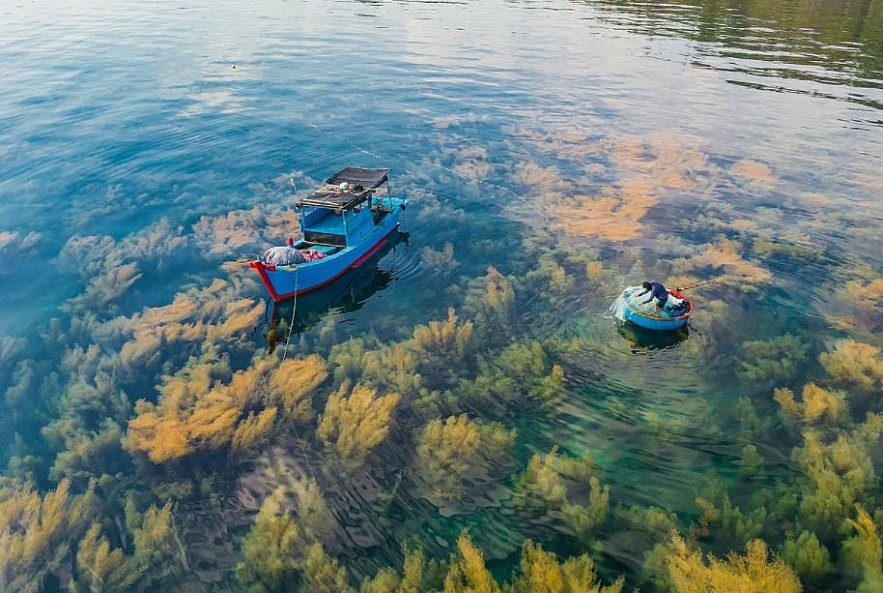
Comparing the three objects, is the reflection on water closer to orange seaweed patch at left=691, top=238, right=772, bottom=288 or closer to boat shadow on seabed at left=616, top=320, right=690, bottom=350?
orange seaweed patch at left=691, top=238, right=772, bottom=288

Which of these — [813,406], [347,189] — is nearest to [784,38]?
[813,406]

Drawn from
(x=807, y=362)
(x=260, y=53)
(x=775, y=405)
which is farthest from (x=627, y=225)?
(x=260, y=53)

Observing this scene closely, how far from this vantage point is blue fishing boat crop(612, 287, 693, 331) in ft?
56.9

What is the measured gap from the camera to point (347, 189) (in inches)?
863

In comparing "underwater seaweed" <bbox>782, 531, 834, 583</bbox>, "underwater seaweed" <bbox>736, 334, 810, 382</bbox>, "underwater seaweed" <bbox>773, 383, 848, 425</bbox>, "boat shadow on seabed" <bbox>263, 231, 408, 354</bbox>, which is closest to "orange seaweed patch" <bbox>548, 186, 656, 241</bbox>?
"underwater seaweed" <bbox>736, 334, 810, 382</bbox>

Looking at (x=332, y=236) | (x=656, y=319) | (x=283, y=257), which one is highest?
(x=283, y=257)

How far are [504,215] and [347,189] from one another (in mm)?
8688

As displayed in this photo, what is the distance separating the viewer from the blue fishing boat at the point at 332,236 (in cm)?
1936

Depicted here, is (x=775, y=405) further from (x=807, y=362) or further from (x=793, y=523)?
(x=793, y=523)

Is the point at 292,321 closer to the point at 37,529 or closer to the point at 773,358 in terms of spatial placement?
the point at 37,529

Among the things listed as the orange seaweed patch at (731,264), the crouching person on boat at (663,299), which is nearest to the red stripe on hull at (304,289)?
the crouching person on boat at (663,299)

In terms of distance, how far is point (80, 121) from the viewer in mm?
37219

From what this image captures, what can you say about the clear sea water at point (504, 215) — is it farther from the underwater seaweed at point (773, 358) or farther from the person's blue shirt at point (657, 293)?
the person's blue shirt at point (657, 293)

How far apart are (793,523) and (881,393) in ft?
22.1
